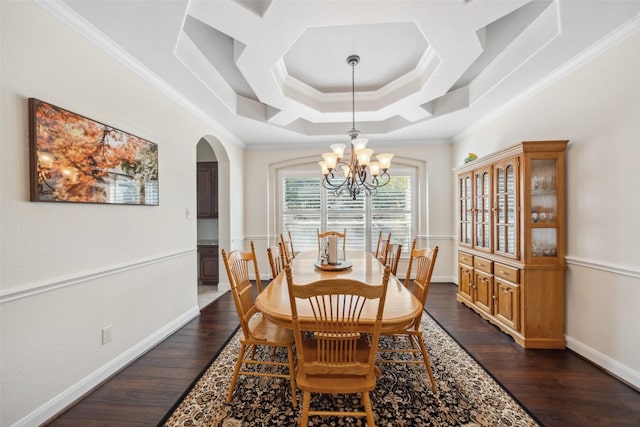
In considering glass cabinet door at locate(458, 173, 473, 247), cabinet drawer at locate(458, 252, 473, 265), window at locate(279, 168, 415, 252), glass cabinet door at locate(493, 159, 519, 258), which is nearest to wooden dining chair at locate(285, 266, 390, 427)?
glass cabinet door at locate(493, 159, 519, 258)

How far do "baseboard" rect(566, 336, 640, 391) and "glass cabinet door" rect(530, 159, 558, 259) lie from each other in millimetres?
823

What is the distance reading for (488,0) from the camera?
1786 mm

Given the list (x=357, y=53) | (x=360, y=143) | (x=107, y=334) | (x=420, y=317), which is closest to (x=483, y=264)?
(x=420, y=317)

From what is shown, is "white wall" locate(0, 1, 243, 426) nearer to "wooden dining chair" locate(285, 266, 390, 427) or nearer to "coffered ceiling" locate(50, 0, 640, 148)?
"coffered ceiling" locate(50, 0, 640, 148)

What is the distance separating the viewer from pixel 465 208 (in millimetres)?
3908

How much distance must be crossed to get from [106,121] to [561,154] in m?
4.02

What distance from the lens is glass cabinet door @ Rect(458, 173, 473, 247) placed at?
3770 millimetres

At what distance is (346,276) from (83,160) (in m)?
2.18

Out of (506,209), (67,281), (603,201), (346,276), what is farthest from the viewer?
(506,209)

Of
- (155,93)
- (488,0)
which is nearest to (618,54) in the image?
(488,0)

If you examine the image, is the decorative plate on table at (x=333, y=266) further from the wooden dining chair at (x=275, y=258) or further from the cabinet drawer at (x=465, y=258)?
the cabinet drawer at (x=465, y=258)

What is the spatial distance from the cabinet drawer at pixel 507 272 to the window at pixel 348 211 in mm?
2138

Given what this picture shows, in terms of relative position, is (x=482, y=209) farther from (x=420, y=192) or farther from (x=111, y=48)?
(x=111, y=48)

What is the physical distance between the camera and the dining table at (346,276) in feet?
5.08
